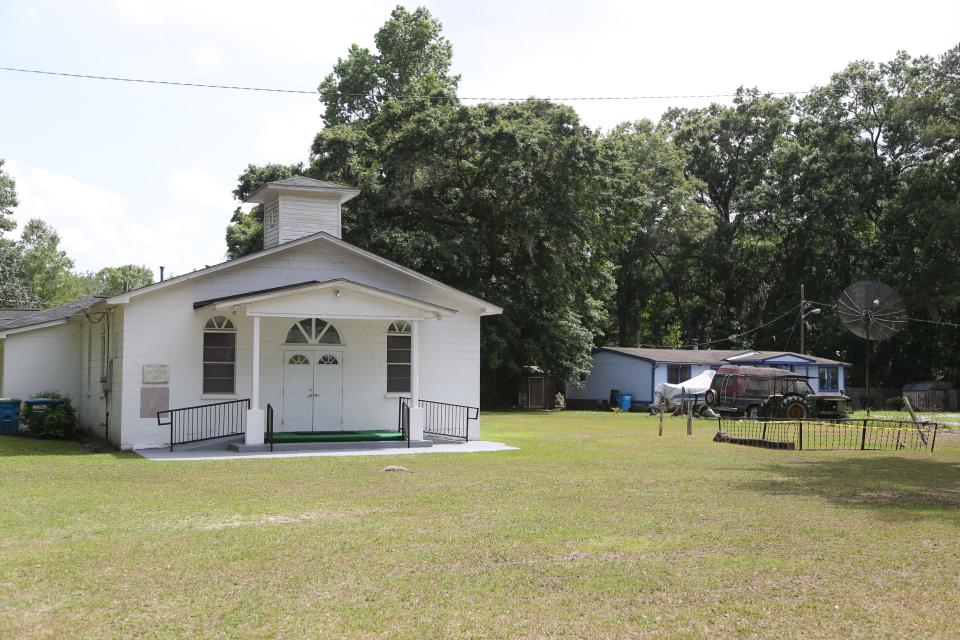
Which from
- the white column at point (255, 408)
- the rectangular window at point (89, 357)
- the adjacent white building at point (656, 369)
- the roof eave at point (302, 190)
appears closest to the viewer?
the white column at point (255, 408)

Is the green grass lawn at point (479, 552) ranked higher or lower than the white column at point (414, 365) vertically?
lower

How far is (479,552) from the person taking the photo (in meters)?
8.91

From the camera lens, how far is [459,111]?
128 feet

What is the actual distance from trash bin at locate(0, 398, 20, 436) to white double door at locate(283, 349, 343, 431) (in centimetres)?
749

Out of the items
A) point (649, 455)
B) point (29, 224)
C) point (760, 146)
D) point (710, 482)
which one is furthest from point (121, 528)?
point (29, 224)

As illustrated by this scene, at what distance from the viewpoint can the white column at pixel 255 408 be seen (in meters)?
19.9

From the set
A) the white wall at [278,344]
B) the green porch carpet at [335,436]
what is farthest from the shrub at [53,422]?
the green porch carpet at [335,436]

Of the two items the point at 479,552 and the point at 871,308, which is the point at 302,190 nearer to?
the point at 479,552

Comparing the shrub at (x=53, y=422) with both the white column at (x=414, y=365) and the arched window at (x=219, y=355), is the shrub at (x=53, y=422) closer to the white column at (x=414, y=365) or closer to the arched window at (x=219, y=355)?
the arched window at (x=219, y=355)

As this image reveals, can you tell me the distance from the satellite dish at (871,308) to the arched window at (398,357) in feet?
80.4

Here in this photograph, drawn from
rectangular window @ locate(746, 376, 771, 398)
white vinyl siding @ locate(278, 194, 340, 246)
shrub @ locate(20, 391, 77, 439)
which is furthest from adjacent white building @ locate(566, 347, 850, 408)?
shrub @ locate(20, 391, 77, 439)

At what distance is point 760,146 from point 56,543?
188 feet

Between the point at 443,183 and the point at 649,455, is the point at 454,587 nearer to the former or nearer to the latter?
the point at 649,455

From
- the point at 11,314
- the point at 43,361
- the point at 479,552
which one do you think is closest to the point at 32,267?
the point at 11,314
